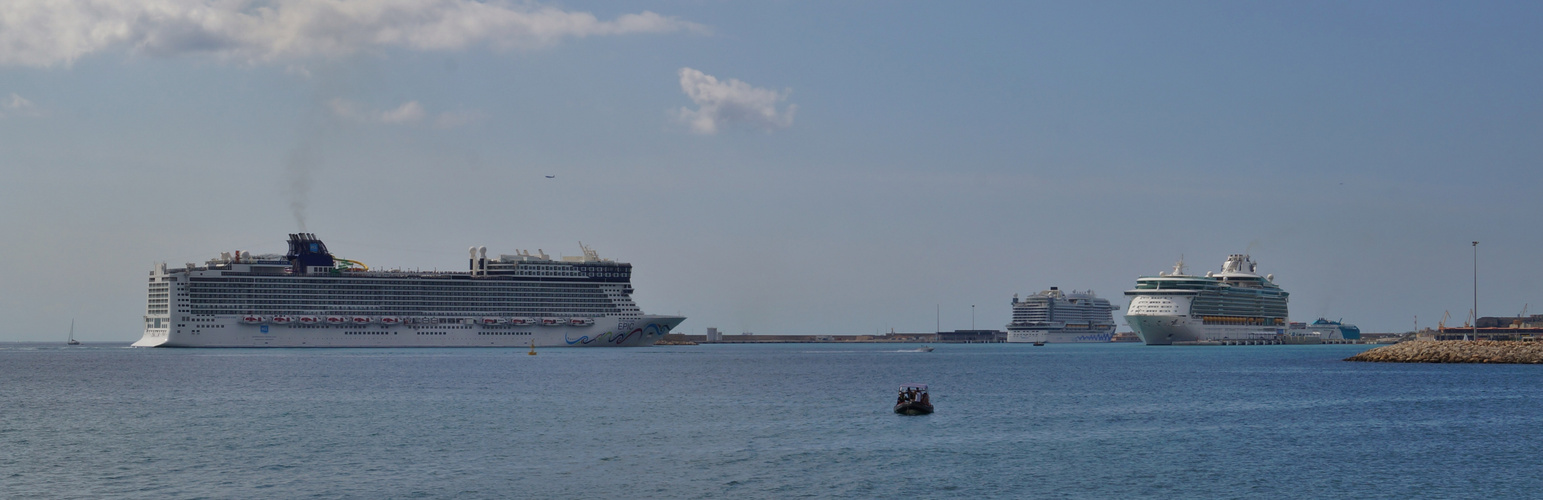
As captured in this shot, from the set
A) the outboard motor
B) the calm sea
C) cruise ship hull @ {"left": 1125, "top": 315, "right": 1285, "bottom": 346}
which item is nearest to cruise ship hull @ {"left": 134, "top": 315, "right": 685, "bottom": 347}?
the outboard motor

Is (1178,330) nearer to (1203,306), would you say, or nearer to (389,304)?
(1203,306)

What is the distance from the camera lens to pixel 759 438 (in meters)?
41.9

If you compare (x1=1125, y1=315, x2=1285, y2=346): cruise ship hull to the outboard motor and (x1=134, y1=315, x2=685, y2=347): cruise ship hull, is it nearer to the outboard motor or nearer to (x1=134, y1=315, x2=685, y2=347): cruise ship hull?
(x1=134, y1=315, x2=685, y2=347): cruise ship hull

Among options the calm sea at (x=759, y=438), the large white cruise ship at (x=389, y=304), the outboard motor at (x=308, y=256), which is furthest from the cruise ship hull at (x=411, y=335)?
the calm sea at (x=759, y=438)

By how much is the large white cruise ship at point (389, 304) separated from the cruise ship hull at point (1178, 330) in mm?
59463

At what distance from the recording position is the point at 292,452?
38000 millimetres

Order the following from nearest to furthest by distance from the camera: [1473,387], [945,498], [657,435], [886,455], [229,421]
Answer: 1. [945,498]
2. [886,455]
3. [657,435]
4. [229,421]
5. [1473,387]

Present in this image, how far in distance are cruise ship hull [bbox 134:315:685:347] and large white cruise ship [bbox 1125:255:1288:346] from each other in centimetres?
5927

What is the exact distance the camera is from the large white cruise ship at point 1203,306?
6471 inches

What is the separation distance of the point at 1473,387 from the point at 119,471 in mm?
61458

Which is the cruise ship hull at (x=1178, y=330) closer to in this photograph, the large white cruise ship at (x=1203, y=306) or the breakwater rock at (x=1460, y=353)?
the large white cruise ship at (x=1203, y=306)

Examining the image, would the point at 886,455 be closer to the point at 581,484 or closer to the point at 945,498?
the point at 945,498

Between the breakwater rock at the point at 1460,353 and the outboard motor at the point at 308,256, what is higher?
the outboard motor at the point at 308,256

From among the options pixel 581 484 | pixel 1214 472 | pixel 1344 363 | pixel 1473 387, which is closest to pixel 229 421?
pixel 581 484
